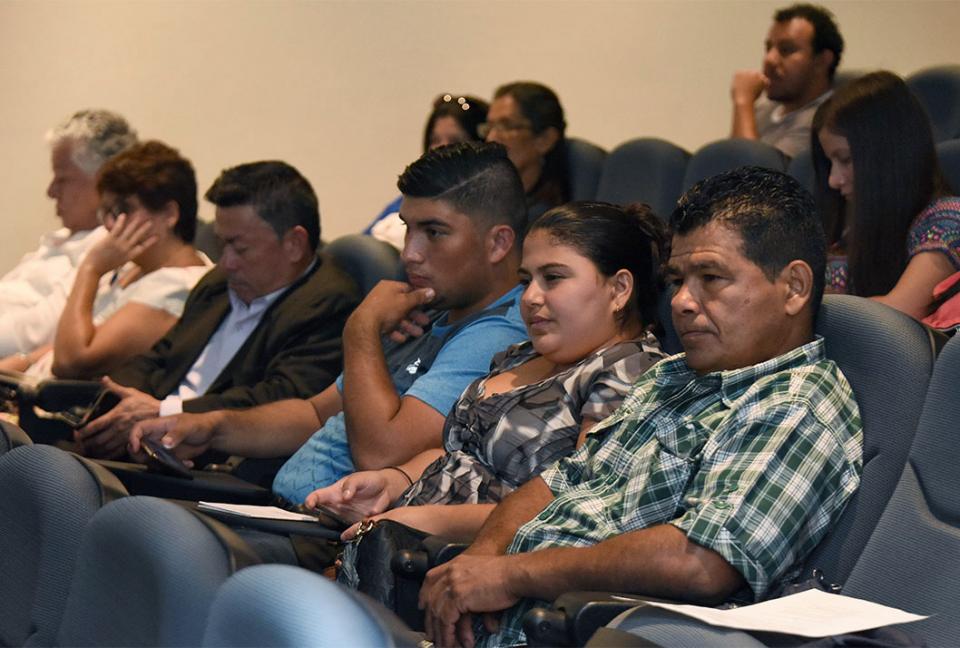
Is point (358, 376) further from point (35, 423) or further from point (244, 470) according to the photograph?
point (35, 423)

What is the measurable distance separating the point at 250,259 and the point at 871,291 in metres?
1.56

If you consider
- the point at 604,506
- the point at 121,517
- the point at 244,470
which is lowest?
the point at 244,470

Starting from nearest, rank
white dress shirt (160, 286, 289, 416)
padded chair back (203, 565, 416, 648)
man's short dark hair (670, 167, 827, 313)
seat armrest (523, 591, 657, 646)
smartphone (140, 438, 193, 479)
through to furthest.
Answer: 1. padded chair back (203, 565, 416, 648)
2. seat armrest (523, 591, 657, 646)
3. man's short dark hair (670, 167, 827, 313)
4. smartphone (140, 438, 193, 479)
5. white dress shirt (160, 286, 289, 416)

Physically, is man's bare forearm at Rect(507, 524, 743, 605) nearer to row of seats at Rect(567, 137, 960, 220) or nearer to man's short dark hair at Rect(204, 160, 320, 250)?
row of seats at Rect(567, 137, 960, 220)

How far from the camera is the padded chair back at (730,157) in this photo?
10.9 feet

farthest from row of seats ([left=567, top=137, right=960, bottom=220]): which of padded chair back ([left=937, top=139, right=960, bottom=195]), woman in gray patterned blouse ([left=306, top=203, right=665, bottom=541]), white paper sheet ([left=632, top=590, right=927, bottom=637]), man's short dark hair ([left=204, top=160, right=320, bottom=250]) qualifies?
white paper sheet ([left=632, top=590, right=927, bottom=637])

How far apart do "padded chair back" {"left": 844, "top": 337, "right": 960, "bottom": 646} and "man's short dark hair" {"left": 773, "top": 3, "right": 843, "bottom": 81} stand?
2680mm

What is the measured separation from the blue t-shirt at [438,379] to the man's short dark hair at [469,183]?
0.57ft

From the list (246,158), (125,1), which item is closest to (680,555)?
(246,158)

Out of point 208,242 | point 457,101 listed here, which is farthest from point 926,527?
point 208,242

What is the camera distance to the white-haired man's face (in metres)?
4.45

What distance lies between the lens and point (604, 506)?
6.11ft

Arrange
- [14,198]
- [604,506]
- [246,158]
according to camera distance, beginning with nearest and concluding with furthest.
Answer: [604,506] < [246,158] < [14,198]

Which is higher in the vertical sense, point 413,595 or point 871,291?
point 871,291
